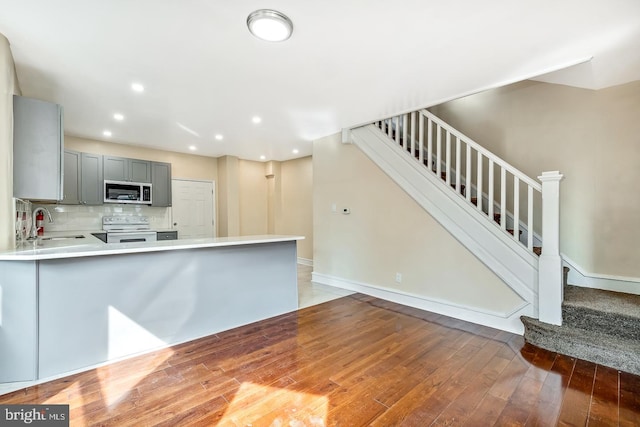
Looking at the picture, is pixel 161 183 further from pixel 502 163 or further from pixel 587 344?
pixel 587 344

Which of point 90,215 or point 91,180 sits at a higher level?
point 91,180

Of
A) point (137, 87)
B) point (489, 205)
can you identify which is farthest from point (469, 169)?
point (137, 87)

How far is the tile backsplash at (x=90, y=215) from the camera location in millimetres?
4641

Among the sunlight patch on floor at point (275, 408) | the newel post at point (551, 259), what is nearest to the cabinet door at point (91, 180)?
the sunlight patch on floor at point (275, 408)

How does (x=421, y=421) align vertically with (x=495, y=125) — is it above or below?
below

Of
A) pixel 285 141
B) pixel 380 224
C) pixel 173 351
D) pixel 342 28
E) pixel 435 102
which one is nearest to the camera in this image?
pixel 342 28

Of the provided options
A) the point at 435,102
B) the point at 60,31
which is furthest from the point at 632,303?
the point at 60,31

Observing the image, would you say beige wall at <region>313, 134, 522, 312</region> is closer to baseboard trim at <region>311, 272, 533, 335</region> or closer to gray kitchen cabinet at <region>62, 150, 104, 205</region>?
baseboard trim at <region>311, 272, 533, 335</region>

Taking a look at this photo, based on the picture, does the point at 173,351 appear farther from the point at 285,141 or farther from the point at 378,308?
the point at 285,141

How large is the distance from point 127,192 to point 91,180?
20.6 inches

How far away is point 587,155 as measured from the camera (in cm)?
317

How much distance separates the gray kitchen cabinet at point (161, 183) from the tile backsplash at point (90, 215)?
325 millimetres

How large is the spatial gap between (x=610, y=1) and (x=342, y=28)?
5.32ft

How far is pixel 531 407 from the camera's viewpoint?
5.80 feet
